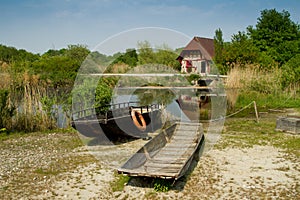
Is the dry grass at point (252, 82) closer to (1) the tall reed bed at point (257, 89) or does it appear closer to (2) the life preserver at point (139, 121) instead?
(1) the tall reed bed at point (257, 89)

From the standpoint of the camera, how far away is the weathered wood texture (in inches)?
437

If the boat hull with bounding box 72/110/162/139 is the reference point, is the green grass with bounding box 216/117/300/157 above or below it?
below

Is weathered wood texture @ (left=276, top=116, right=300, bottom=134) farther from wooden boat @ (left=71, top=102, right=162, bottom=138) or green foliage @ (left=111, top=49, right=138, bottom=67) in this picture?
green foliage @ (left=111, top=49, right=138, bottom=67)

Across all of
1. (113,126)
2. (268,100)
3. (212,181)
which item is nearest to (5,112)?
(113,126)

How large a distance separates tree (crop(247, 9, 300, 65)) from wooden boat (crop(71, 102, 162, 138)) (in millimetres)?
26551

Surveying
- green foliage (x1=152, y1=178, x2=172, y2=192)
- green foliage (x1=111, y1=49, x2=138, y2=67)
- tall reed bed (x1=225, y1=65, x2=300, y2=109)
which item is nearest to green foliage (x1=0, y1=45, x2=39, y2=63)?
green foliage (x1=111, y1=49, x2=138, y2=67)

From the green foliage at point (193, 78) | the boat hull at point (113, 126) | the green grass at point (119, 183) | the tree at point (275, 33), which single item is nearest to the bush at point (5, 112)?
the boat hull at point (113, 126)

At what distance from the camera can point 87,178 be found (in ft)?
23.4

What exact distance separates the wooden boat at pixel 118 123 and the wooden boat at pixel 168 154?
1.68 meters

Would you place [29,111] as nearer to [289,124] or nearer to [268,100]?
[289,124]

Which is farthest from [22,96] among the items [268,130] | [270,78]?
[270,78]

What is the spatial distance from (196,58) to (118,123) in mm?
32635

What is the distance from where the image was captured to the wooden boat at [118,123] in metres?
9.83

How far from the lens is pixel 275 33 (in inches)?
1431
